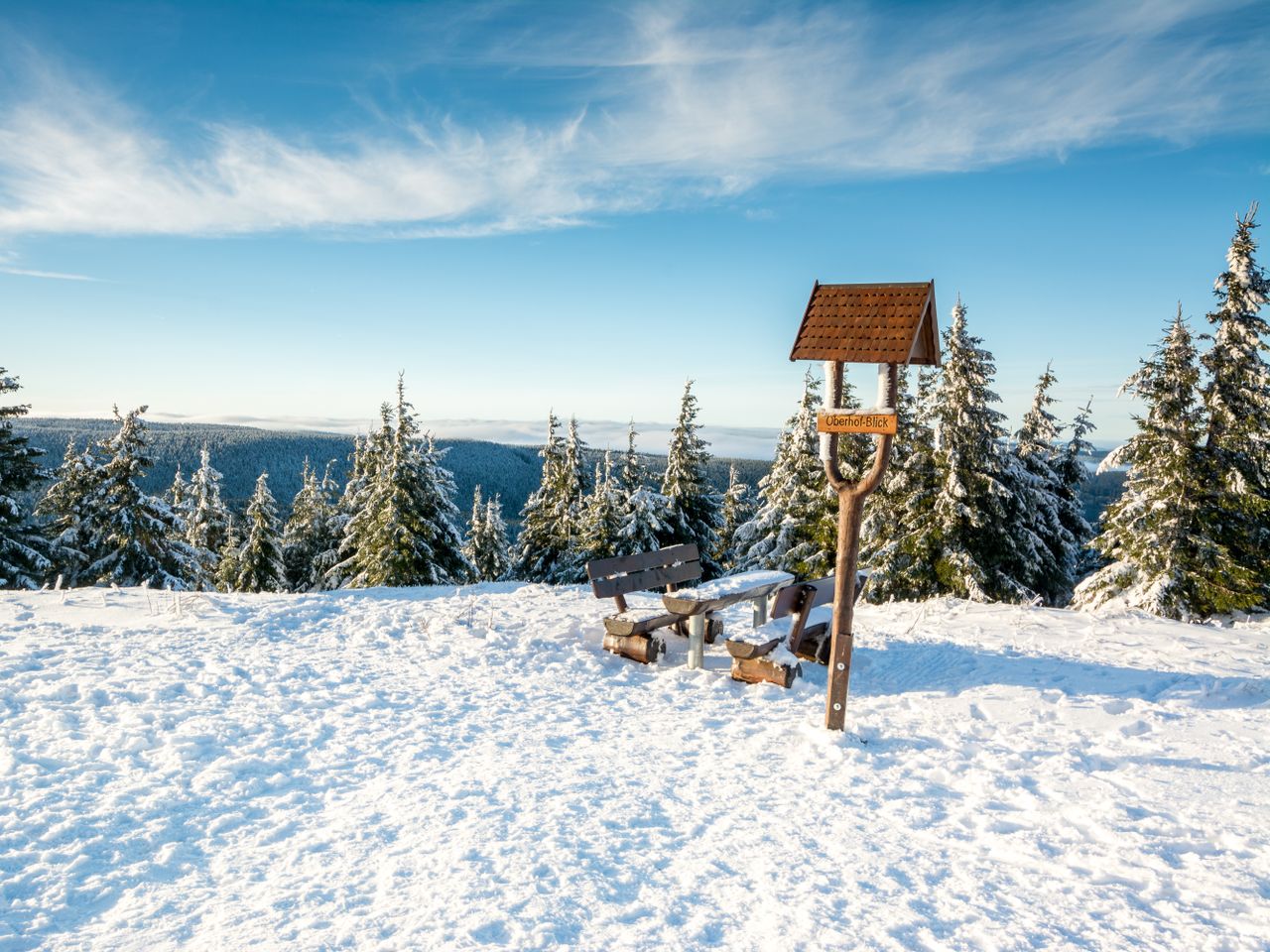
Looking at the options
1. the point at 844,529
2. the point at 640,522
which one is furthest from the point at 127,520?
the point at 844,529

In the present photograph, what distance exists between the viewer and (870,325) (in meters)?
7.05

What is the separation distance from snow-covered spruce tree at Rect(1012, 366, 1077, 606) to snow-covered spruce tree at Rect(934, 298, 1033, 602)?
661mm

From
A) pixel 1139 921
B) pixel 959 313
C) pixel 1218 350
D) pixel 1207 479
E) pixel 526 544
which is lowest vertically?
pixel 526 544

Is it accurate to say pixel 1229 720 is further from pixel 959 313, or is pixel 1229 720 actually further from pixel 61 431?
pixel 61 431

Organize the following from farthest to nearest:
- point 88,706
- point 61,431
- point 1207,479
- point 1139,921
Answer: point 61,431 < point 1207,479 < point 88,706 < point 1139,921

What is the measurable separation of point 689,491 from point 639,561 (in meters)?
19.6

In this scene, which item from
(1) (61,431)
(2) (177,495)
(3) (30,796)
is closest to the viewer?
(3) (30,796)

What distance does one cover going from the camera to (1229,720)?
734 cm

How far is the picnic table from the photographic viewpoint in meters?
8.77

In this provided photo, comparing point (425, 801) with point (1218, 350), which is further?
point (1218, 350)

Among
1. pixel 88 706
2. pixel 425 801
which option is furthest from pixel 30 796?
pixel 425 801

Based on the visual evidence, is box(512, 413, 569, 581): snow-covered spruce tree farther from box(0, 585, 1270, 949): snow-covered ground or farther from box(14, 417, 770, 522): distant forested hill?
box(14, 417, 770, 522): distant forested hill

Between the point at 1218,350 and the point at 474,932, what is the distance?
20495mm

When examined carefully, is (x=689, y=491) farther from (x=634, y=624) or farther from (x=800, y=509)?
(x=634, y=624)
